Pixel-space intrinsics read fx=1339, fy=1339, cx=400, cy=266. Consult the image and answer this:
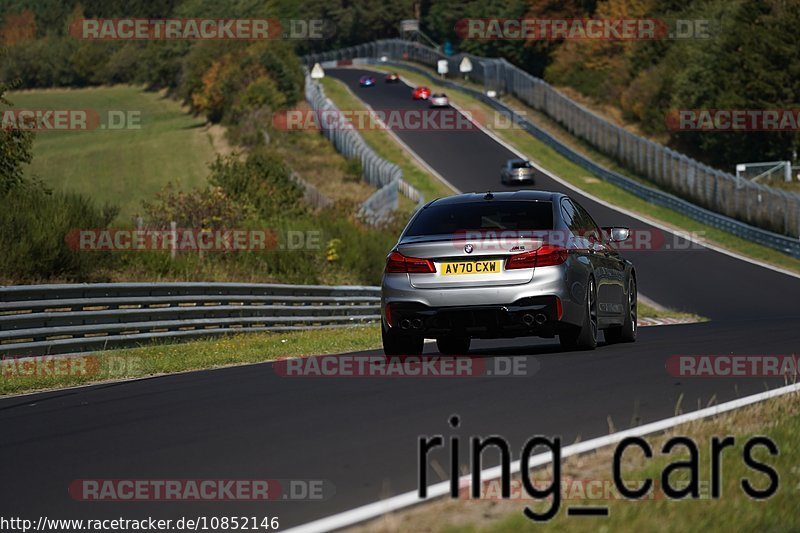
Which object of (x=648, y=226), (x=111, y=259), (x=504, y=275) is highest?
(x=504, y=275)

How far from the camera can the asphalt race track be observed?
6.72 meters

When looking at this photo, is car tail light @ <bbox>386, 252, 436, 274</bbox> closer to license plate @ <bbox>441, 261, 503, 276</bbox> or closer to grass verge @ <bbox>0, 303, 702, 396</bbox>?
license plate @ <bbox>441, 261, 503, 276</bbox>

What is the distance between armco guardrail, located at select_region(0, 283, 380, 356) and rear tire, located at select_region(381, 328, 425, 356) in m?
4.74

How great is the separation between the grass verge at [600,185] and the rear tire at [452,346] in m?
29.5

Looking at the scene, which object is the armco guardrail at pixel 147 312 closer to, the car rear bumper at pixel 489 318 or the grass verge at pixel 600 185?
the car rear bumper at pixel 489 318

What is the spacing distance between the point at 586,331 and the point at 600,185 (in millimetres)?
50120

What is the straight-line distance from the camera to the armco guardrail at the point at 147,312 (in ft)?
51.9

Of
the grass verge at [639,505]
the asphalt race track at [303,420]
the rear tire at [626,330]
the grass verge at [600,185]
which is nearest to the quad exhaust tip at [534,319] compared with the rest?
the asphalt race track at [303,420]

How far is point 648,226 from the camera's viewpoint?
169 ft

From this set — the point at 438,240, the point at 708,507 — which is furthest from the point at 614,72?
the point at 708,507

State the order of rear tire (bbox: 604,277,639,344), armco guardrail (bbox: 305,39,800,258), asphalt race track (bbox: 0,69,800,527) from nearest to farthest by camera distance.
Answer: asphalt race track (bbox: 0,69,800,527) < rear tire (bbox: 604,277,639,344) < armco guardrail (bbox: 305,39,800,258)

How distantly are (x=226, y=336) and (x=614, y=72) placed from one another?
2879 inches

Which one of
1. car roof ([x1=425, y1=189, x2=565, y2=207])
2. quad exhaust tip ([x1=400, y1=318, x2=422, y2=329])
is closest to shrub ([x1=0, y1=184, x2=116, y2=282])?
car roof ([x1=425, y1=189, x2=565, y2=207])

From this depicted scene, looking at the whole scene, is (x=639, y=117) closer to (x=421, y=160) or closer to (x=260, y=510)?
(x=421, y=160)
